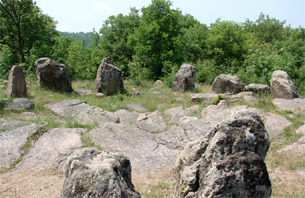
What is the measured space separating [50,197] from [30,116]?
5.59 metres

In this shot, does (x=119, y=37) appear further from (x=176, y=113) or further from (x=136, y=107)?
(x=176, y=113)

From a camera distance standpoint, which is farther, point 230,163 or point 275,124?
point 275,124

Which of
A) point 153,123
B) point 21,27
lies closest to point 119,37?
point 21,27

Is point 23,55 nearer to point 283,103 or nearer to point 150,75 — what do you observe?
point 150,75

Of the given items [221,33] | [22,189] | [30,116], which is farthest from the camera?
[221,33]

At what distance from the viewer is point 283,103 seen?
37.2 feet

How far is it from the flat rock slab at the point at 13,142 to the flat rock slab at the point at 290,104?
28.4ft

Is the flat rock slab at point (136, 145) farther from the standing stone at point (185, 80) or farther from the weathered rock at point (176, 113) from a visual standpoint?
the standing stone at point (185, 80)

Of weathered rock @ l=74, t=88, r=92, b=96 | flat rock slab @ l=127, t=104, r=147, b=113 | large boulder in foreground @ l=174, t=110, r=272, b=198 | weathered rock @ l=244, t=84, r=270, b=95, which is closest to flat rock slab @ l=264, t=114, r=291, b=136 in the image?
weathered rock @ l=244, t=84, r=270, b=95

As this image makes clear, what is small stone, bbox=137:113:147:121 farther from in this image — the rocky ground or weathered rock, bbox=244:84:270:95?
weathered rock, bbox=244:84:270:95

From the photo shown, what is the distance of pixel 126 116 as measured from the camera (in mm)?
10609

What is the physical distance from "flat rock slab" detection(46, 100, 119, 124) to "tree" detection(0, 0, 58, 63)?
9.01 meters

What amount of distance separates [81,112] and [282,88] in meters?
8.33

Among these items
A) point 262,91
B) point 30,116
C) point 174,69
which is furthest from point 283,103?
point 30,116
